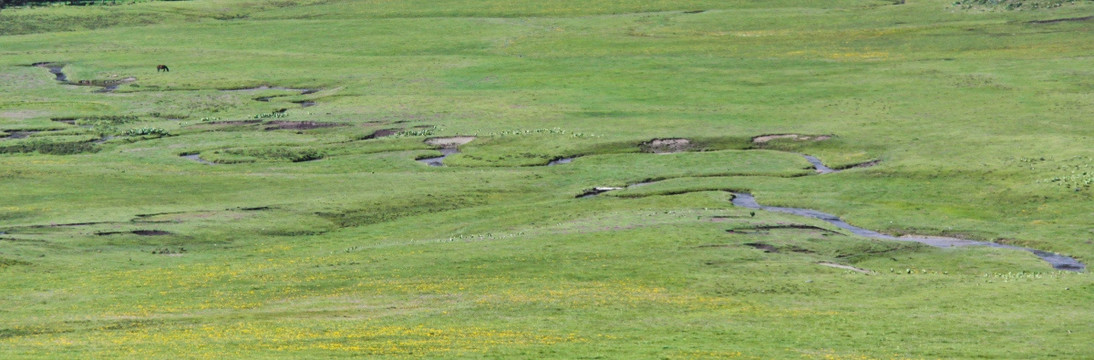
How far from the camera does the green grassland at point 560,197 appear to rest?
44.9 meters

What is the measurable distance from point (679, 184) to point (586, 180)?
22.6 feet

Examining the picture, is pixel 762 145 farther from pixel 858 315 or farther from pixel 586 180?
pixel 858 315

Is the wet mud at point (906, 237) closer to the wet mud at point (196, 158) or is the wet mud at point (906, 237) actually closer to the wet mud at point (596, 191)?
the wet mud at point (596, 191)

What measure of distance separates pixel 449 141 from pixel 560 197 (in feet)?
76.0

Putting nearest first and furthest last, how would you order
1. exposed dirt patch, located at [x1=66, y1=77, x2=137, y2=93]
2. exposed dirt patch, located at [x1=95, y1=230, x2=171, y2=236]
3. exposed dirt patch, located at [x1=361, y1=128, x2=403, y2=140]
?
exposed dirt patch, located at [x1=95, y1=230, x2=171, y2=236] → exposed dirt patch, located at [x1=361, y1=128, x2=403, y2=140] → exposed dirt patch, located at [x1=66, y1=77, x2=137, y2=93]

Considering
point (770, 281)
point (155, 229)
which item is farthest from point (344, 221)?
point (770, 281)

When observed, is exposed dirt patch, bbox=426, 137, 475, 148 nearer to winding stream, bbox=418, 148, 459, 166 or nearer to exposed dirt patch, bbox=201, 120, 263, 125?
winding stream, bbox=418, 148, 459, 166

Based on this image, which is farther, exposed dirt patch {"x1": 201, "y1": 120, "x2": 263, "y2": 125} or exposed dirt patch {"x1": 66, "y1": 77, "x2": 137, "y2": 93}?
exposed dirt patch {"x1": 66, "y1": 77, "x2": 137, "y2": 93}

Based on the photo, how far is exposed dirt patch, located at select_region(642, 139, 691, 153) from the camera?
93500 millimetres

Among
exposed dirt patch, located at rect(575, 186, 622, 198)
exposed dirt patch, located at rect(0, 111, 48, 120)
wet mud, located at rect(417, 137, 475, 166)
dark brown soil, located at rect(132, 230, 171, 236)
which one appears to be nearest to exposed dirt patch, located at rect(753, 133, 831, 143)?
exposed dirt patch, located at rect(575, 186, 622, 198)

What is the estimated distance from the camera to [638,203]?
75500mm

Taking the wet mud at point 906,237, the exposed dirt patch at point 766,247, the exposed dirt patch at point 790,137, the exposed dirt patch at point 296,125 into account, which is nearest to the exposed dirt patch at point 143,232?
the exposed dirt patch at point 766,247

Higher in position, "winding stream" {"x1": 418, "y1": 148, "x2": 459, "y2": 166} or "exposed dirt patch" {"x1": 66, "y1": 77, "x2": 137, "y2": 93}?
"winding stream" {"x1": 418, "y1": 148, "x2": 459, "y2": 166}

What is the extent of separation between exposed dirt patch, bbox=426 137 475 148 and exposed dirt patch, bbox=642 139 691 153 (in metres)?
14.7
